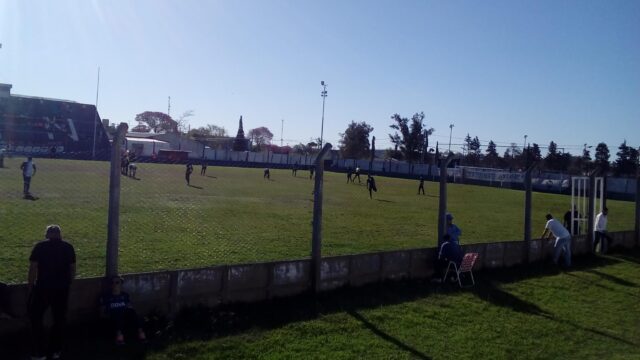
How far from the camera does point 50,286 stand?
5.08 meters

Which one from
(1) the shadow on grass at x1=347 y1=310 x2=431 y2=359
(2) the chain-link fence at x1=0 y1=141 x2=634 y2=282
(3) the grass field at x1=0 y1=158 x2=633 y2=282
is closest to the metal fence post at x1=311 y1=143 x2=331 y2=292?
(1) the shadow on grass at x1=347 y1=310 x2=431 y2=359

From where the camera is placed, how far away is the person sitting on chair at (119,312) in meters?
5.42

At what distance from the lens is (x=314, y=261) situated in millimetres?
7609

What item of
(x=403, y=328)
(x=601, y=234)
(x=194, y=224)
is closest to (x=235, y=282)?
(x=403, y=328)

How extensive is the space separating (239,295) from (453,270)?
407 cm

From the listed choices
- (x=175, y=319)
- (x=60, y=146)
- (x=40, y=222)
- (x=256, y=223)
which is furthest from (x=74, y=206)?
(x=175, y=319)

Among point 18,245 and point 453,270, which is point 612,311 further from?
point 18,245

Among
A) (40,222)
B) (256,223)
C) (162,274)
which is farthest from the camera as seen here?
(256,223)

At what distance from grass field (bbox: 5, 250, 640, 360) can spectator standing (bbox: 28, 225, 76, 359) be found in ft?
0.69

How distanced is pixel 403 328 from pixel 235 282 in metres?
2.13

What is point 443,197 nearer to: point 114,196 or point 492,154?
point 114,196

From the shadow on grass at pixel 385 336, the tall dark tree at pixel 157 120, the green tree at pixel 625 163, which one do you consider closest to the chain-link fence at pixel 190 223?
the shadow on grass at pixel 385 336

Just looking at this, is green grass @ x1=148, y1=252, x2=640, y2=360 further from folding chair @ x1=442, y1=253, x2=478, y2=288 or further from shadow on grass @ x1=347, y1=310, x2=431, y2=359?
folding chair @ x1=442, y1=253, x2=478, y2=288

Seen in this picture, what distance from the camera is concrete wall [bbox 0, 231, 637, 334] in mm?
5652
